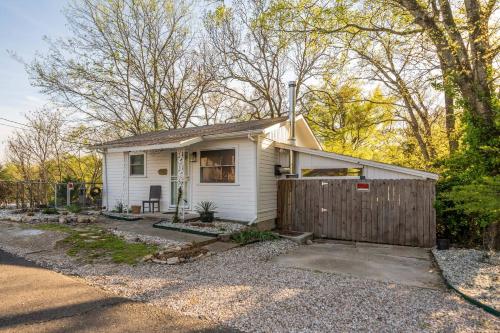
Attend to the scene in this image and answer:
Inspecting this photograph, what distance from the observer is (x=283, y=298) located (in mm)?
3689

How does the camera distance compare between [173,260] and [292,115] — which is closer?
[173,260]

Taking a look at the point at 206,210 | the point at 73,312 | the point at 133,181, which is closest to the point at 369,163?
the point at 206,210

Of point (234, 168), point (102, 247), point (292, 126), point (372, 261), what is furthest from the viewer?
point (292, 126)

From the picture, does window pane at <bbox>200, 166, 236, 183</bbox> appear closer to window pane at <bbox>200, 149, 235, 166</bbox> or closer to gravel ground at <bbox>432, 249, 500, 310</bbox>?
window pane at <bbox>200, 149, 235, 166</bbox>

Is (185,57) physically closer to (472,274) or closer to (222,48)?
(222,48)

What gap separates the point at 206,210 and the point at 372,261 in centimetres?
472

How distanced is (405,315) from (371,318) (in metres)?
0.43

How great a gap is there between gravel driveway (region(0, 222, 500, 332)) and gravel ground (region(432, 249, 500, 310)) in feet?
1.13

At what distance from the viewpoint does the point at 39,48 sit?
16.4 metres

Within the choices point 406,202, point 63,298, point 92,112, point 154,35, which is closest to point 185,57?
point 154,35

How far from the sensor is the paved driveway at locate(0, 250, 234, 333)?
2852mm

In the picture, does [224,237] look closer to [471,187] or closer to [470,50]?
[471,187]

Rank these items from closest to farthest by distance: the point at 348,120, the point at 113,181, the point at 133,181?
1. the point at 133,181
2. the point at 113,181
3. the point at 348,120

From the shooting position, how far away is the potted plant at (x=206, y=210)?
27.9 feet
